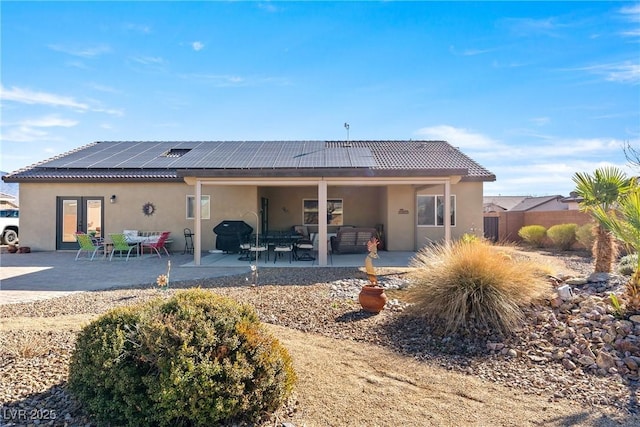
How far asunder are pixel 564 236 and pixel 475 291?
1247 centimetres

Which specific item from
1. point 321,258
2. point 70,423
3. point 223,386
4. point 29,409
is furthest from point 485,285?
point 321,258

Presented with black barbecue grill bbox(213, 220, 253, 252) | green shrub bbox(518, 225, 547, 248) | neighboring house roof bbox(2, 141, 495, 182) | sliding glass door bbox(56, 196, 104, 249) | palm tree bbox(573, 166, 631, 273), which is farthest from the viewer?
green shrub bbox(518, 225, 547, 248)

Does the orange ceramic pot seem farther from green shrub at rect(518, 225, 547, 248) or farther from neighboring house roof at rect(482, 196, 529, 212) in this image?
neighboring house roof at rect(482, 196, 529, 212)

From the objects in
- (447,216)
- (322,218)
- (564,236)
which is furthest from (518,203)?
(322,218)

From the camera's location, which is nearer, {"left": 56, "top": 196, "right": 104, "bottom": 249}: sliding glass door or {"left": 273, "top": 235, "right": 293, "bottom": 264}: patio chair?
{"left": 273, "top": 235, "right": 293, "bottom": 264}: patio chair

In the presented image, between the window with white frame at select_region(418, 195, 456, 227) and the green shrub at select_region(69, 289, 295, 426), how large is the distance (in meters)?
12.0

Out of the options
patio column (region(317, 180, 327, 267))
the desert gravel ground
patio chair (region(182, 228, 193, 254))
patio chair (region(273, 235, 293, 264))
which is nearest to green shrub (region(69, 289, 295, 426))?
the desert gravel ground

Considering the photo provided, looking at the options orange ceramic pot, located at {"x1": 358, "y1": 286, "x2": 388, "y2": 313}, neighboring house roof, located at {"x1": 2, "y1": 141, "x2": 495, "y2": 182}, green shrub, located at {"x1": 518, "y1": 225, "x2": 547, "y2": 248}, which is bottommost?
orange ceramic pot, located at {"x1": 358, "y1": 286, "x2": 388, "y2": 313}

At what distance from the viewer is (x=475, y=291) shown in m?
4.50

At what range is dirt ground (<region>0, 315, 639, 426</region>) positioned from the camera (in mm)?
2754

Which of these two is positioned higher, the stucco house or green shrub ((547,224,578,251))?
the stucco house

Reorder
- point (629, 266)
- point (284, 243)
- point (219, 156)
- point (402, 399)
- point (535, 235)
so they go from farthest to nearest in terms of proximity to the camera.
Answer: point (535, 235) < point (219, 156) < point (284, 243) < point (629, 266) < point (402, 399)

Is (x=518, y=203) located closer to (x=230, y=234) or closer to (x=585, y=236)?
(x=585, y=236)

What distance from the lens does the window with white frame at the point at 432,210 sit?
45.6 feet
